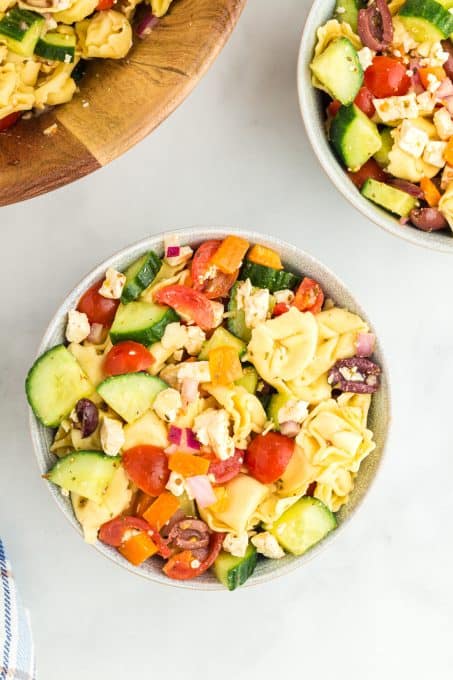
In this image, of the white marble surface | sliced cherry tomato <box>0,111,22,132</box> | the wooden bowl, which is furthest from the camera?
the white marble surface

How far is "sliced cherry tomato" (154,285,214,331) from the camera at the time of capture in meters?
2.43

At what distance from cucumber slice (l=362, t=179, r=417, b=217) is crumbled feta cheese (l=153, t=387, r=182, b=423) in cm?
74

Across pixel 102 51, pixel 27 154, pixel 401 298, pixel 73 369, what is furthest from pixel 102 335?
pixel 401 298

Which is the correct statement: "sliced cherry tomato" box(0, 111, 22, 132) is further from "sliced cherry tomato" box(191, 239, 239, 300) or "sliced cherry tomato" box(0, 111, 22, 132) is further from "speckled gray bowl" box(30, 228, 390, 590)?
"sliced cherry tomato" box(191, 239, 239, 300)

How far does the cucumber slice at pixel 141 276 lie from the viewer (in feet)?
7.97

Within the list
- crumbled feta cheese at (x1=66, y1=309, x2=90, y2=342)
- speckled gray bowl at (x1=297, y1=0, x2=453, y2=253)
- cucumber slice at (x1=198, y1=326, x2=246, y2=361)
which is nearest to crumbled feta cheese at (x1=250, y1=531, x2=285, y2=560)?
cucumber slice at (x1=198, y1=326, x2=246, y2=361)

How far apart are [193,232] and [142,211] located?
34 centimetres

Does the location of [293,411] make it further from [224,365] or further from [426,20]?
[426,20]

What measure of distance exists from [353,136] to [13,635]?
1672 millimetres

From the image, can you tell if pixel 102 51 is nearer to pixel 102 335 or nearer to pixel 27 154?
pixel 27 154

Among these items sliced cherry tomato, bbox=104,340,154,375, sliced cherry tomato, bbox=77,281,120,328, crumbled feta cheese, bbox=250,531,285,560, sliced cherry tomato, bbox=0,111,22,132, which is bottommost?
crumbled feta cheese, bbox=250,531,285,560

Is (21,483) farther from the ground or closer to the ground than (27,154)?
closer to the ground

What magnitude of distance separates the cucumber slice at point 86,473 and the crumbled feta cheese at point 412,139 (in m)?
1.12

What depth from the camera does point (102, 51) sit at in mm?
2264
